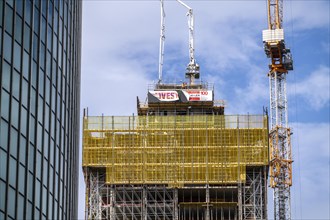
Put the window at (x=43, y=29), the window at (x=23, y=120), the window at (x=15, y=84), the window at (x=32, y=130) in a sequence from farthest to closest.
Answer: the window at (x=43, y=29)
the window at (x=32, y=130)
the window at (x=23, y=120)
the window at (x=15, y=84)

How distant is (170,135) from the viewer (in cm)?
19550

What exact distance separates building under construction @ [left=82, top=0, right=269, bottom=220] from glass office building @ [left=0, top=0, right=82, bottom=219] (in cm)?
9049

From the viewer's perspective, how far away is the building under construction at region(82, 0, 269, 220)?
190250mm

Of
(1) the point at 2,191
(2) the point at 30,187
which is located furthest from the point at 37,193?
(1) the point at 2,191

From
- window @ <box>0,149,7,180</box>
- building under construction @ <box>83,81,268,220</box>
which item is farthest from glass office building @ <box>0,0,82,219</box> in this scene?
building under construction @ <box>83,81,268,220</box>

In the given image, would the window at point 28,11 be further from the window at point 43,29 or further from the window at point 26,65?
the window at point 43,29

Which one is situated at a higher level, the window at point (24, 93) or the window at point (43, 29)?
the window at point (43, 29)

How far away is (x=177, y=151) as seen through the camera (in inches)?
7618

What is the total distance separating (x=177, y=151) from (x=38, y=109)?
110246 mm

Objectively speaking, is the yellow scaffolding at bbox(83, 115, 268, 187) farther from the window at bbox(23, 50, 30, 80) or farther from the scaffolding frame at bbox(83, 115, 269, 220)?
the window at bbox(23, 50, 30, 80)

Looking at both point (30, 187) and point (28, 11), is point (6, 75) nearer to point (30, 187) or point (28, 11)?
point (28, 11)

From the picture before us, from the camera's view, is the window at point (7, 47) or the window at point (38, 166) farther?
the window at point (38, 166)

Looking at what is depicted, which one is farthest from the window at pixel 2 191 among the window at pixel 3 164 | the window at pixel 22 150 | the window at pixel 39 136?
the window at pixel 39 136

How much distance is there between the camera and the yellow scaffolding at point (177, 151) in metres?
192
